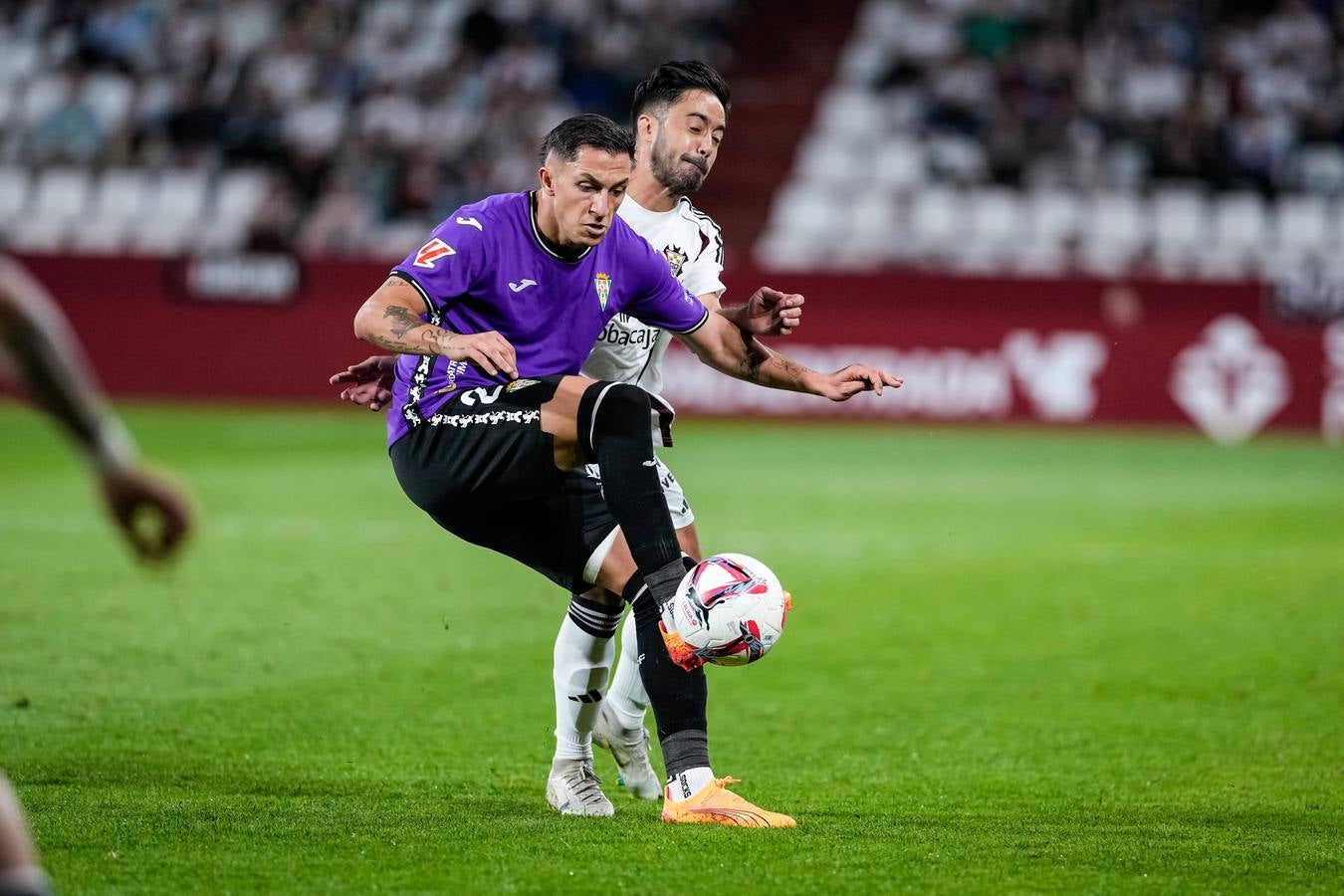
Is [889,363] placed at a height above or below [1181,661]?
above

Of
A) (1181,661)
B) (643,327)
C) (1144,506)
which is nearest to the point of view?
(643,327)

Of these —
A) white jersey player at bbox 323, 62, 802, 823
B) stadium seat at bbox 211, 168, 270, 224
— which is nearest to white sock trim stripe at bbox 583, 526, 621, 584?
white jersey player at bbox 323, 62, 802, 823

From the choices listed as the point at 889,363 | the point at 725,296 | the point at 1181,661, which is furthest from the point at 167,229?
the point at 1181,661

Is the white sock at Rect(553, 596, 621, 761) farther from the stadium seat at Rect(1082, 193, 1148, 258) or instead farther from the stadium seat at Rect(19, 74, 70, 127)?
the stadium seat at Rect(19, 74, 70, 127)

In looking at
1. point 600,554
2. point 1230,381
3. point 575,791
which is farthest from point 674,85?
point 1230,381

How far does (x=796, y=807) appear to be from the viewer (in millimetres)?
5523

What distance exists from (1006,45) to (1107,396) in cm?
662

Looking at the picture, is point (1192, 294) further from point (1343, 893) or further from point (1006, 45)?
point (1343, 893)

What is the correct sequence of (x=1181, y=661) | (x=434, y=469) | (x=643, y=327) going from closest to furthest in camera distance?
(x=434, y=469) < (x=643, y=327) < (x=1181, y=661)

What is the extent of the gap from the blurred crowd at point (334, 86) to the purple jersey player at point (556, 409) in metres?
17.6

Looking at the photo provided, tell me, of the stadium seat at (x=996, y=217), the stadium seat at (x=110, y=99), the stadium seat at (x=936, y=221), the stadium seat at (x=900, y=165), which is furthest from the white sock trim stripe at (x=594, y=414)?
the stadium seat at (x=110, y=99)

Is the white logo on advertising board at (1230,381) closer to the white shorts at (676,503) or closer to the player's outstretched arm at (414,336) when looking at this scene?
the white shorts at (676,503)

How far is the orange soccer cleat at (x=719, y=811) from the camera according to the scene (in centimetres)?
507

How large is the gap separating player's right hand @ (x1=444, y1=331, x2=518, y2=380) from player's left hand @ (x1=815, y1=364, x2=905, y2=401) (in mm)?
1362
